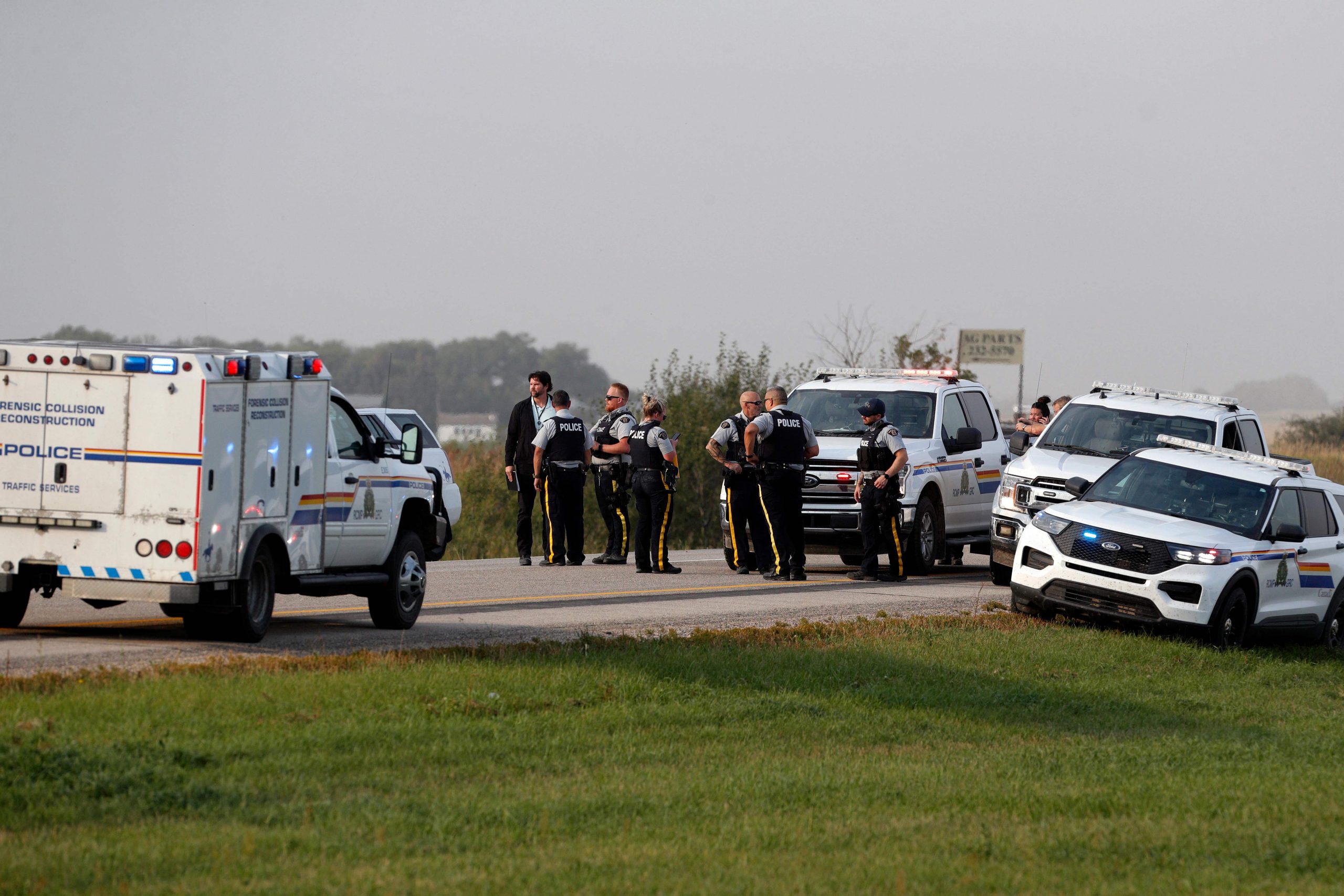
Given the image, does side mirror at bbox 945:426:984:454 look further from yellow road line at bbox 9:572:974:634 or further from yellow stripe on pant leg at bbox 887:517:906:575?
yellow road line at bbox 9:572:974:634

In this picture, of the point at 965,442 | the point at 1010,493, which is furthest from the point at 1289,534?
the point at 965,442

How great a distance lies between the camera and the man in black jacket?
18984 millimetres

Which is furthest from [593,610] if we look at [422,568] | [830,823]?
[830,823]

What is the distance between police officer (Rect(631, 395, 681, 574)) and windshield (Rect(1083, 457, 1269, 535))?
4.93 metres

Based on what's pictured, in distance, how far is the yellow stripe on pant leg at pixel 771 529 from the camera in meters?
17.6

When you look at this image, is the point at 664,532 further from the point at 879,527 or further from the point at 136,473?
the point at 136,473

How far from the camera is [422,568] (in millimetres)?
13062

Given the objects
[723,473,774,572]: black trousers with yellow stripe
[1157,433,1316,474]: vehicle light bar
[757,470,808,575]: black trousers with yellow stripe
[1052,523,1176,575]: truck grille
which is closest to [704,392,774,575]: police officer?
[723,473,774,572]: black trousers with yellow stripe

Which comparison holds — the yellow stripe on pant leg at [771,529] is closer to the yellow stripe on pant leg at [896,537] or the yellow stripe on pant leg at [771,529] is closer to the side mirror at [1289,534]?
the yellow stripe on pant leg at [896,537]

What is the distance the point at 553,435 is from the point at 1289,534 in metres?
8.03

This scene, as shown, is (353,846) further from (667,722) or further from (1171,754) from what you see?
(1171,754)

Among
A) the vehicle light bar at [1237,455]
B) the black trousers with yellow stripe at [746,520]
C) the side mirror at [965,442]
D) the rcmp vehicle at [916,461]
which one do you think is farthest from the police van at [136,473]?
the side mirror at [965,442]

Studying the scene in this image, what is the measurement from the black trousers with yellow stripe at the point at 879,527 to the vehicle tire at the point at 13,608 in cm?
909

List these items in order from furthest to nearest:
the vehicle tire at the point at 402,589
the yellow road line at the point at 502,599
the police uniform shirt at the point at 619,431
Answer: the police uniform shirt at the point at 619,431 < the vehicle tire at the point at 402,589 < the yellow road line at the point at 502,599
